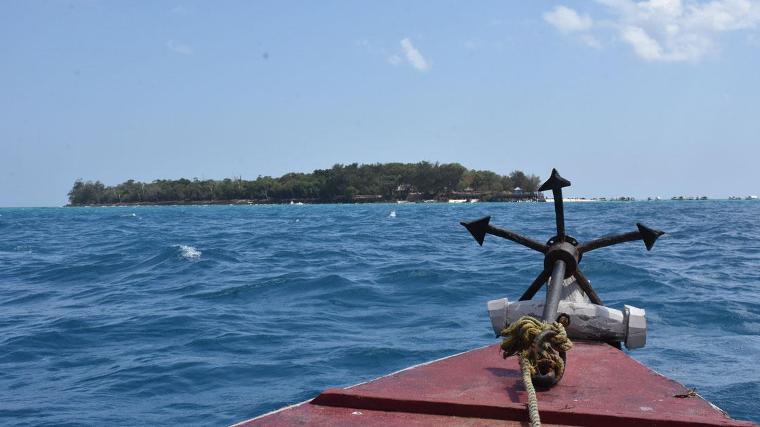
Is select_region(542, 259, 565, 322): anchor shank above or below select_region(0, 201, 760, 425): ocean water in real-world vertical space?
above

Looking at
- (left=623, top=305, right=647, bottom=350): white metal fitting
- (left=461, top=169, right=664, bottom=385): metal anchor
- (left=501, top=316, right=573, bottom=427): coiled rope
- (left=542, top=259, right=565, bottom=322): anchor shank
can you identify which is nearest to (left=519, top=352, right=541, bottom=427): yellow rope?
(left=501, top=316, right=573, bottom=427): coiled rope

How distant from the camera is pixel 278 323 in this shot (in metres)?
11.0

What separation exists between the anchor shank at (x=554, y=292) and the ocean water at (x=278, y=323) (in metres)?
2.77

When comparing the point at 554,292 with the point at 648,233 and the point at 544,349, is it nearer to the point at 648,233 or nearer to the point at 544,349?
the point at 544,349

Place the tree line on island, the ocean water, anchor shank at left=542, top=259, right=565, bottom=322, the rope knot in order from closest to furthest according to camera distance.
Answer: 1. the rope knot
2. anchor shank at left=542, top=259, right=565, bottom=322
3. the ocean water
4. the tree line on island

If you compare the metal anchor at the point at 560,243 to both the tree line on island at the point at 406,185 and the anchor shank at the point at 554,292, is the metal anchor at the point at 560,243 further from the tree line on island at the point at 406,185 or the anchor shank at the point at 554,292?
the tree line on island at the point at 406,185

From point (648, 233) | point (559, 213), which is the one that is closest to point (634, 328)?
point (648, 233)

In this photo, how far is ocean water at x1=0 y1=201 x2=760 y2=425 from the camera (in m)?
7.26

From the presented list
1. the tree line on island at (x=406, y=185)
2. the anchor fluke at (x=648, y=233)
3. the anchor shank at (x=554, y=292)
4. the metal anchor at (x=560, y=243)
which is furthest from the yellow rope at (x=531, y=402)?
the tree line on island at (x=406, y=185)

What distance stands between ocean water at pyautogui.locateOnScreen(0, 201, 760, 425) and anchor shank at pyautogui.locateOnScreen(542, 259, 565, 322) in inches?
109

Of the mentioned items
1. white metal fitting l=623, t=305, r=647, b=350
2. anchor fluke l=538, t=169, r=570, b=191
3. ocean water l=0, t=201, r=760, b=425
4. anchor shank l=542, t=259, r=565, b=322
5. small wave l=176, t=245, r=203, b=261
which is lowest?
ocean water l=0, t=201, r=760, b=425

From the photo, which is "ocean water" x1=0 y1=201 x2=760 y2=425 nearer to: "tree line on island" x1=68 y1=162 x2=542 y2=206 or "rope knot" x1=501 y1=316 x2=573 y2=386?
"rope knot" x1=501 y1=316 x2=573 y2=386

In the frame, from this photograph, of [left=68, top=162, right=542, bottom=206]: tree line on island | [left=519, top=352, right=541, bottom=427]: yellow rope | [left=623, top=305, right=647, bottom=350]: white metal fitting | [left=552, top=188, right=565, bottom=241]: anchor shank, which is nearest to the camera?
[left=519, top=352, right=541, bottom=427]: yellow rope

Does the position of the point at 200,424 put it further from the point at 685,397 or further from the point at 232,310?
the point at 232,310
